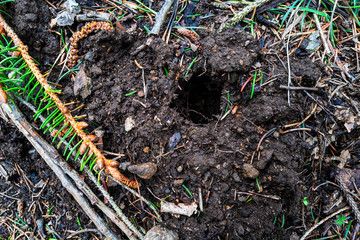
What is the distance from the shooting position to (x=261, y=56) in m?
2.34

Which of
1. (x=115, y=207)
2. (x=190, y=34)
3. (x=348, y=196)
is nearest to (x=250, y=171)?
(x=348, y=196)

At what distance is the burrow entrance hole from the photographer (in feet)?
8.36

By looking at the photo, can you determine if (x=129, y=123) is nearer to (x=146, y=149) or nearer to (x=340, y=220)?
(x=146, y=149)

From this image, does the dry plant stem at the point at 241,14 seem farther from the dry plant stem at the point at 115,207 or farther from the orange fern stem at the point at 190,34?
the dry plant stem at the point at 115,207

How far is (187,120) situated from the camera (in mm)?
2324

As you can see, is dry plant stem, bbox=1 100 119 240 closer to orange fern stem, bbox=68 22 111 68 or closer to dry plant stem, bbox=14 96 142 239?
dry plant stem, bbox=14 96 142 239

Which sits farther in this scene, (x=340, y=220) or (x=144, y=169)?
(x=340, y=220)

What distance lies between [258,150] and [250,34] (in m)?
1.12

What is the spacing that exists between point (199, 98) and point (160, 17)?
0.98 metres

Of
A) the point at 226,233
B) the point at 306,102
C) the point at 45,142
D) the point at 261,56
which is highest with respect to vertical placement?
the point at 261,56

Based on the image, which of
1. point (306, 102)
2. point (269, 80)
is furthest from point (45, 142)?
point (306, 102)

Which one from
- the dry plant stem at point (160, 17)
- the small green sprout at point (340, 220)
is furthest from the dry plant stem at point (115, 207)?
the small green sprout at point (340, 220)

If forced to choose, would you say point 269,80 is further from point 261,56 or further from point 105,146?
point 105,146

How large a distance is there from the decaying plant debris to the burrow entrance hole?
4cm
